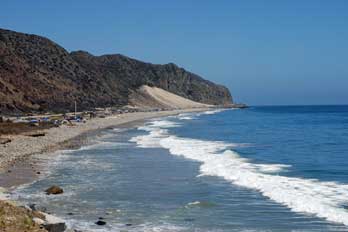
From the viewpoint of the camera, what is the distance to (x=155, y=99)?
168500mm

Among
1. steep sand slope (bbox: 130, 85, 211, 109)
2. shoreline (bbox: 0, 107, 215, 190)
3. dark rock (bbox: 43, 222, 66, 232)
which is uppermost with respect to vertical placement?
steep sand slope (bbox: 130, 85, 211, 109)

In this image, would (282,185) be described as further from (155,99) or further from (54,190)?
(155,99)

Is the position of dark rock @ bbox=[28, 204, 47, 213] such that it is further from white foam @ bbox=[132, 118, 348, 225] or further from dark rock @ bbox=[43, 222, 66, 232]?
white foam @ bbox=[132, 118, 348, 225]

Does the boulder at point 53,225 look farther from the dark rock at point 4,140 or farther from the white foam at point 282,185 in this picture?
the dark rock at point 4,140

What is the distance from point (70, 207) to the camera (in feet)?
49.8

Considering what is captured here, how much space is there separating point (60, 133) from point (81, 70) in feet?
266

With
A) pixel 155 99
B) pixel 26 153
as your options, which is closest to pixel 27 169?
pixel 26 153

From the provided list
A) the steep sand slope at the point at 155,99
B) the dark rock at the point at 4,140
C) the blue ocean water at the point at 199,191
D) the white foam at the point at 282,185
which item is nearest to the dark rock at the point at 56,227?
the blue ocean water at the point at 199,191

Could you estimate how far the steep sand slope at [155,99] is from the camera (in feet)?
511

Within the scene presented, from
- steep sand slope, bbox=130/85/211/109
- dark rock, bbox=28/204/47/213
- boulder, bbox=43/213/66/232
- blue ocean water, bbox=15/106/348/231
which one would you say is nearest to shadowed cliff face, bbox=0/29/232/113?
steep sand slope, bbox=130/85/211/109

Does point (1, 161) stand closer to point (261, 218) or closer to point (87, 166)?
point (87, 166)

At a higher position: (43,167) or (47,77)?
(47,77)

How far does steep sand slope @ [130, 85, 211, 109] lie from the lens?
15570 cm

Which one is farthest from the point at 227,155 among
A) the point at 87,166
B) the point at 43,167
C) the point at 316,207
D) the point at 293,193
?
the point at 316,207
